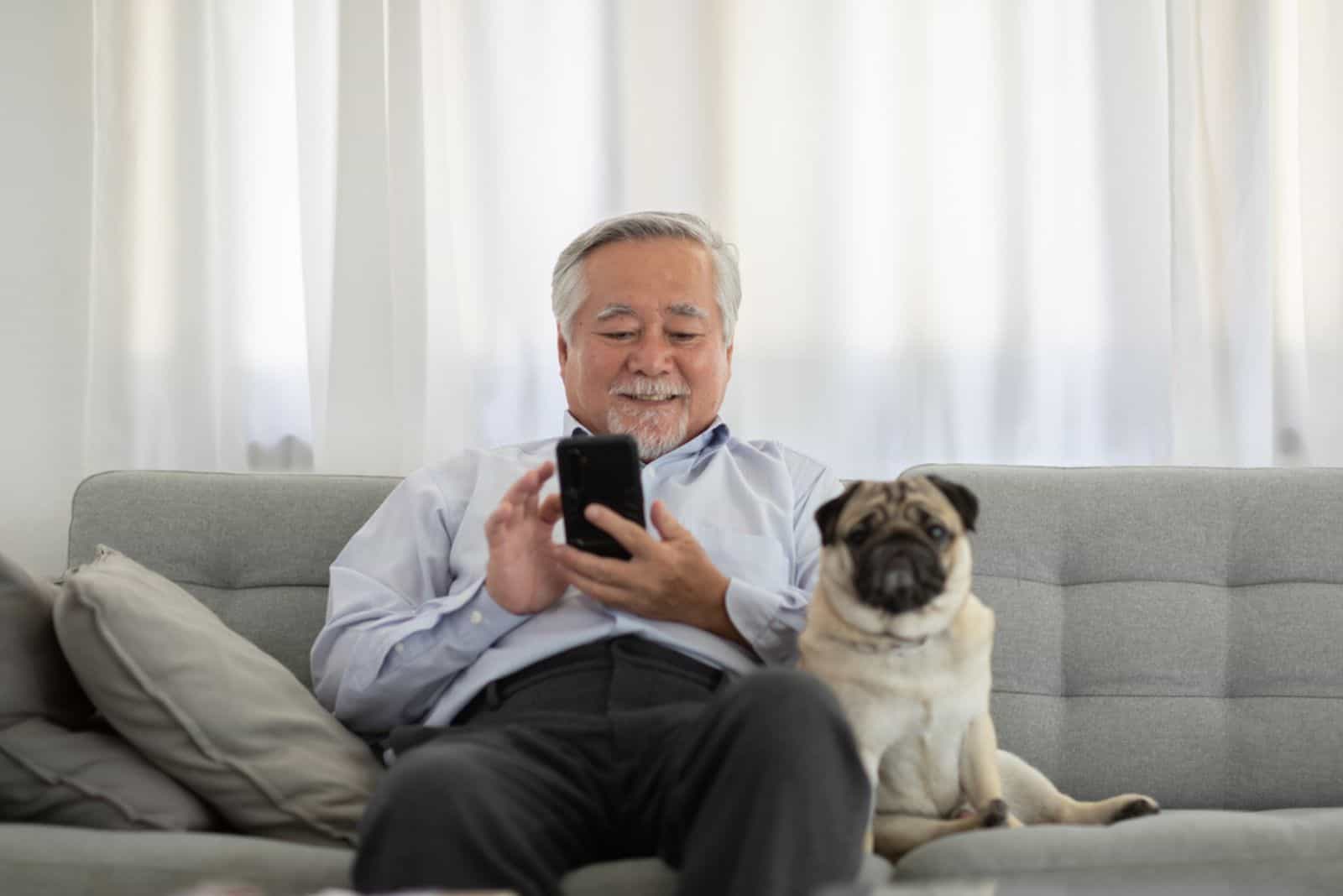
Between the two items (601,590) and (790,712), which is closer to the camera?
(790,712)

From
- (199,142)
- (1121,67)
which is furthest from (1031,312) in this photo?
(199,142)

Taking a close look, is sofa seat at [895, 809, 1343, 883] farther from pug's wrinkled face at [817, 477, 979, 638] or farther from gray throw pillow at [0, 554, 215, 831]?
gray throw pillow at [0, 554, 215, 831]

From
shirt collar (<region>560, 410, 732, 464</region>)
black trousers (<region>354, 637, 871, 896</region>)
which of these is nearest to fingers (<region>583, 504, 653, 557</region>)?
black trousers (<region>354, 637, 871, 896</region>)

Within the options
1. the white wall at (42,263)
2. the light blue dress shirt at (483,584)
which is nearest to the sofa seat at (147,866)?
the light blue dress shirt at (483,584)

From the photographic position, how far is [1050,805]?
1.58 meters

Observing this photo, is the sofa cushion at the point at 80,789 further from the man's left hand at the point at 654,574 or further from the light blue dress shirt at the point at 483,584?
the man's left hand at the point at 654,574

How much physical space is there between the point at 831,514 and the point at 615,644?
397mm

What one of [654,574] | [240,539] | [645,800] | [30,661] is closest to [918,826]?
[645,800]

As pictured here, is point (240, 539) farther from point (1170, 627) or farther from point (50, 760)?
point (1170, 627)

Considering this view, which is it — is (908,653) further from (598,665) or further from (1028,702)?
(1028,702)

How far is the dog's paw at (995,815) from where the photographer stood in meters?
1.43

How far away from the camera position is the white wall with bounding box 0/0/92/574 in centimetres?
249

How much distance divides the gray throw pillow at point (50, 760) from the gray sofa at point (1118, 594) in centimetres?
48

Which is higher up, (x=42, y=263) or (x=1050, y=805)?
(x=42, y=263)
